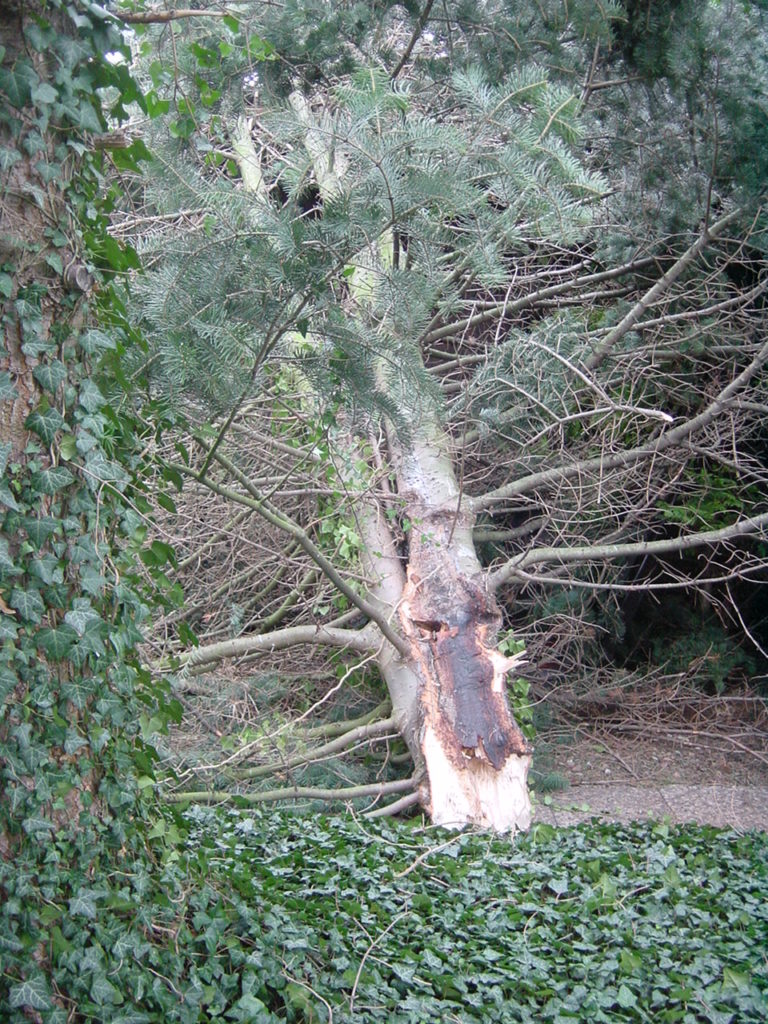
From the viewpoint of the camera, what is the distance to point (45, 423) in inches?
99.3

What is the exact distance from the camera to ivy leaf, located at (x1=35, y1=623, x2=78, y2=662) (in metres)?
2.43

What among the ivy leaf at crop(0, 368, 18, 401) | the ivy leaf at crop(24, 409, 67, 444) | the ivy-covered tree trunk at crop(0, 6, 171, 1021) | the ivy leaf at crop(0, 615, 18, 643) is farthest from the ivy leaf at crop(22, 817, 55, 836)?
the ivy leaf at crop(0, 368, 18, 401)

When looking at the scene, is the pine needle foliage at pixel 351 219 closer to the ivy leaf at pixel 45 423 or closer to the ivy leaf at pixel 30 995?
the ivy leaf at pixel 45 423

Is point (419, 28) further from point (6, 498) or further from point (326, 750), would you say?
point (326, 750)

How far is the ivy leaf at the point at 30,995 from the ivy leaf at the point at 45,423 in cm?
135

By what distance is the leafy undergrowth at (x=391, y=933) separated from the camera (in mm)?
2438

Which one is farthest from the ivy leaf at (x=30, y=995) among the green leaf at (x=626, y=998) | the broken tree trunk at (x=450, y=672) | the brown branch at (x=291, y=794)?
the broken tree trunk at (x=450, y=672)

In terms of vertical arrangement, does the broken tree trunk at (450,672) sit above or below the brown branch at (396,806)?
above

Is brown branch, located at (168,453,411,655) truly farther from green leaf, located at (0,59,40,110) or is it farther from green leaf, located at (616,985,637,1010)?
green leaf, located at (616,985,637,1010)

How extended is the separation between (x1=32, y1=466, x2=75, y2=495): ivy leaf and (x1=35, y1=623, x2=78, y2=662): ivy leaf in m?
0.36

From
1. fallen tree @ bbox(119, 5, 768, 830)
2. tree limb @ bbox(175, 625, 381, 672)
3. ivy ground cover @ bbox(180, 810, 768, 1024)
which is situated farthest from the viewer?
tree limb @ bbox(175, 625, 381, 672)

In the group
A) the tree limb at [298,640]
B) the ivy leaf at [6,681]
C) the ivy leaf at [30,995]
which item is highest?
the ivy leaf at [6,681]

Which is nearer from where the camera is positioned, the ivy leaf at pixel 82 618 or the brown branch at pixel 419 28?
the ivy leaf at pixel 82 618

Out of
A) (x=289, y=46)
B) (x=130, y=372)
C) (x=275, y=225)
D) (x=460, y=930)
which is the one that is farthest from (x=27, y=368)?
(x=289, y=46)
